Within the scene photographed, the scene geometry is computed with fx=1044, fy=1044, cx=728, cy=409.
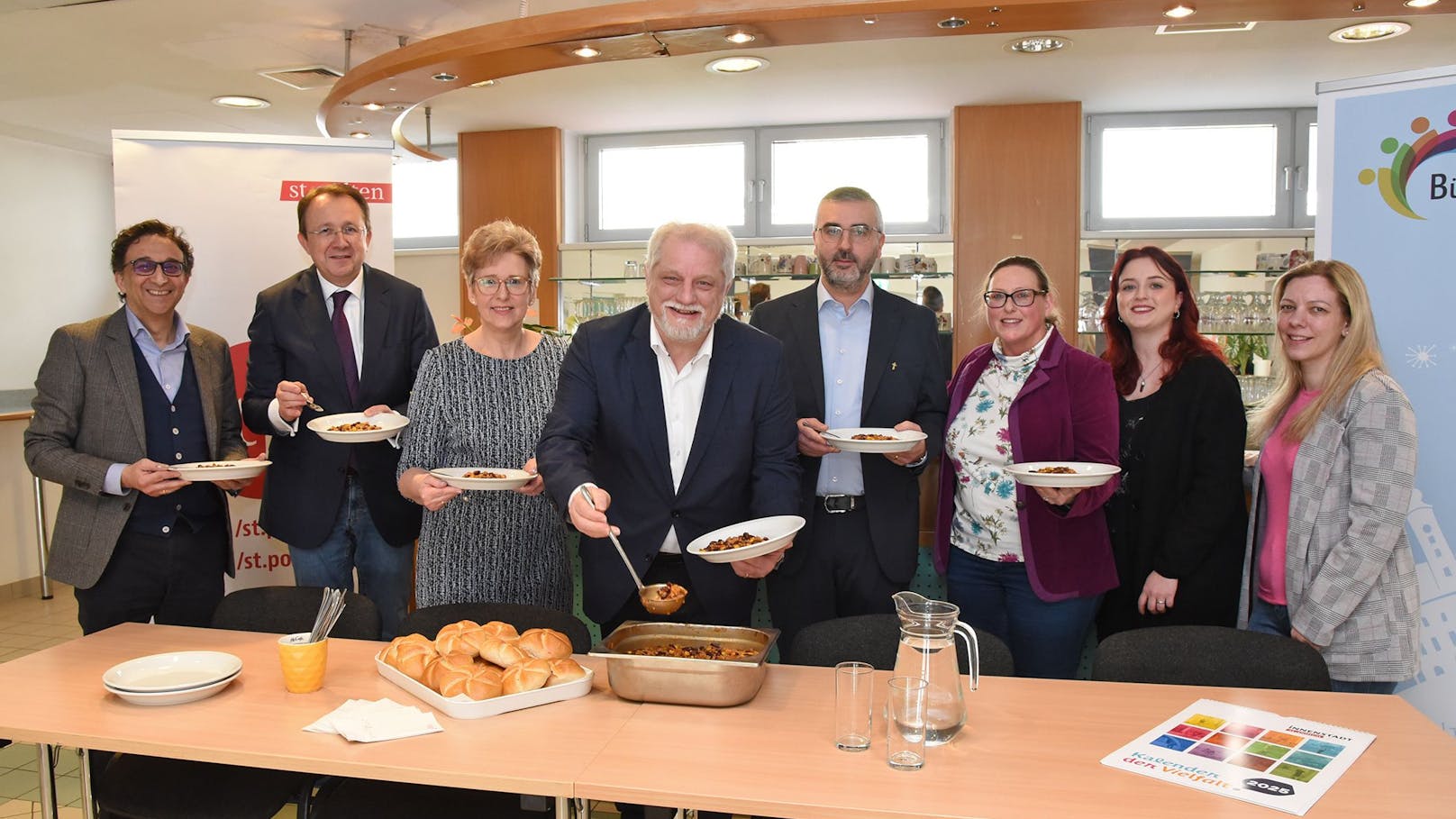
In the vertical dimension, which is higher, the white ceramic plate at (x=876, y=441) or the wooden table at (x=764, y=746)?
the white ceramic plate at (x=876, y=441)

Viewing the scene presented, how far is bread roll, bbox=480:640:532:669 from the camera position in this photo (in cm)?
220

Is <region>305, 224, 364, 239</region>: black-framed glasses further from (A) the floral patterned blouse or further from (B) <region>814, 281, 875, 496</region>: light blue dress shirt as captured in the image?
(A) the floral patterned blouse

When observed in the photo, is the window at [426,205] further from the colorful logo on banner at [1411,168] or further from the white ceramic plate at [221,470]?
the colorful logo on banner at [1411,168]

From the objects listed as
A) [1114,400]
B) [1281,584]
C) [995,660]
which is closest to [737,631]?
[995,660]

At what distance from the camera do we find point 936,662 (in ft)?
6.31

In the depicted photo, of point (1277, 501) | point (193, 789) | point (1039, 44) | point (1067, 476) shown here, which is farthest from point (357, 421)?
A: point (1039, 44)

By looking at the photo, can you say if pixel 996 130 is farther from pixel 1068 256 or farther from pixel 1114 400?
pixel 1114 400

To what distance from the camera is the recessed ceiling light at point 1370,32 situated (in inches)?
198

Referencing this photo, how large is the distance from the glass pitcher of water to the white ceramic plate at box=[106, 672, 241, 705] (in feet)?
4.64

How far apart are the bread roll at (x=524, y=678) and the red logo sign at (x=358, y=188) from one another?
295 cm

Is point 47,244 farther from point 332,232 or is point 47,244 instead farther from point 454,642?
point 454,642

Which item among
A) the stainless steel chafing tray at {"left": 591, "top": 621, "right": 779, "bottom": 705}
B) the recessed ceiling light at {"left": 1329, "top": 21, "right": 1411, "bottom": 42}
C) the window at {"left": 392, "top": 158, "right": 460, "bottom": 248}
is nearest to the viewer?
the stainless steel chafing tray at {"left": 591, "top": 621, "right": 779, "bottom": 705}

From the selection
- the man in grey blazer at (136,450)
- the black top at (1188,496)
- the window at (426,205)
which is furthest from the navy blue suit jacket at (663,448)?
the window at (426,205)

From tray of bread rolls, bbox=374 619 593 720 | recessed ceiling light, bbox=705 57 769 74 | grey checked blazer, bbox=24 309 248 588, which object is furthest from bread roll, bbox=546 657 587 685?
recessed ceiling light, bbox=705 57 769 74
